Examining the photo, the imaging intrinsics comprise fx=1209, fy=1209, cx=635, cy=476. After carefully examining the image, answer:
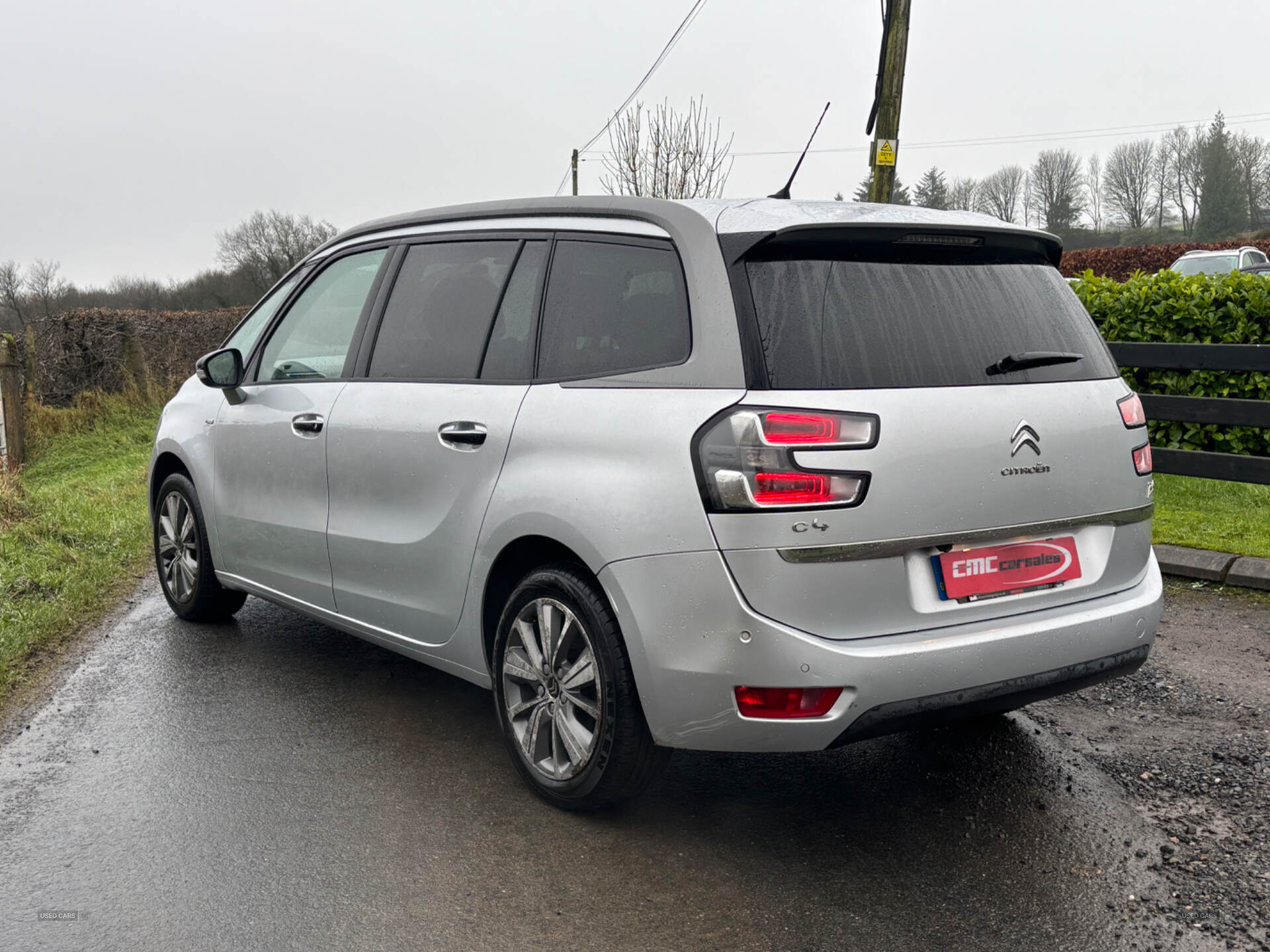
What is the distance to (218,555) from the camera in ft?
18.7

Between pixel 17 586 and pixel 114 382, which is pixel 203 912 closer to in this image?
pixel 17 586

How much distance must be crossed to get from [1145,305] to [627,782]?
722cm

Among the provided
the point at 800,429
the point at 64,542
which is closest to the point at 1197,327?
the point at 800,429

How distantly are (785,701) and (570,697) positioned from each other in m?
0.79

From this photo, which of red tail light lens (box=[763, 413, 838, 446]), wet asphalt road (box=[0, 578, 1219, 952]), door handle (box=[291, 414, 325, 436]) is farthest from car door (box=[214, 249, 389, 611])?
red tail light lens (box=[763, 413, 838, 446])

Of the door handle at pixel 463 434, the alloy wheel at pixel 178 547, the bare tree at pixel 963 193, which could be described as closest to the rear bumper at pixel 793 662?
the door handle at pixel 463 434

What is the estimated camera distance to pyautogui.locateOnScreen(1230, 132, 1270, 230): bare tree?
7450 cm

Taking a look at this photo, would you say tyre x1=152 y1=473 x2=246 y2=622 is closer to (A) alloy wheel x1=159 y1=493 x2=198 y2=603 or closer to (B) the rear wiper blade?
(A) alloy wheel x1=159 y1=493 x2=198 y2=603

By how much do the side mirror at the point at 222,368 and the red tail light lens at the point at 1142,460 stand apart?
3783mm

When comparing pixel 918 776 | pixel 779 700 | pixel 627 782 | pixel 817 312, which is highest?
pixel 817 312

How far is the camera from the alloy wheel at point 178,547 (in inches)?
237

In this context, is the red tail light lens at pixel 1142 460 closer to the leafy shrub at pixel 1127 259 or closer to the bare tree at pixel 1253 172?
the leafy shrub at pixel 1127 259

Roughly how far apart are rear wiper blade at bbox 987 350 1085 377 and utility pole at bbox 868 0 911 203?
8647 millimetres

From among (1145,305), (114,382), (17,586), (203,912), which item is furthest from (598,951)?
(114,382)
